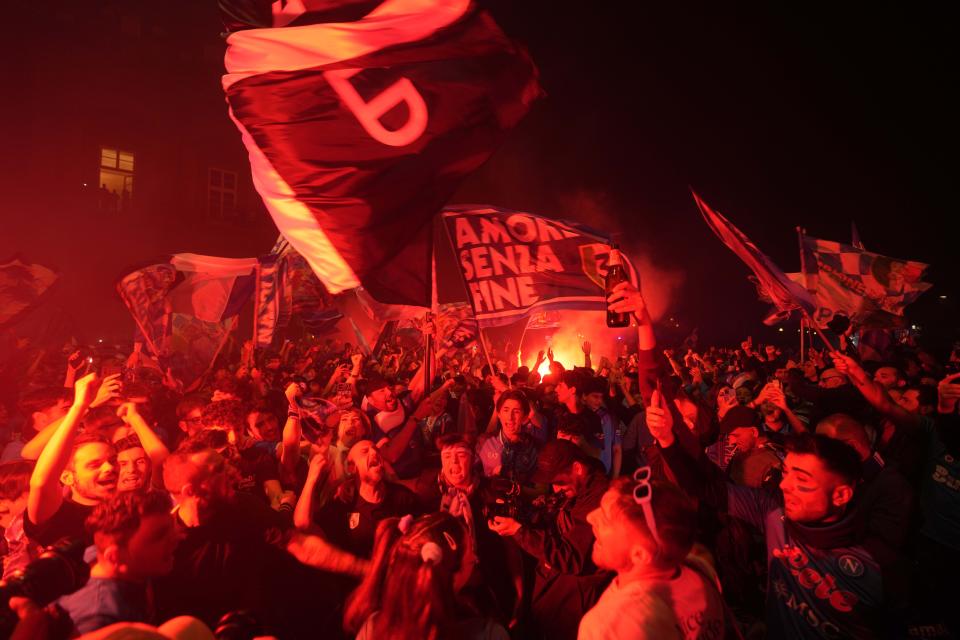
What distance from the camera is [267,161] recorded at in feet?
16.4

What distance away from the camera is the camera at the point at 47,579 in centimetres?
218

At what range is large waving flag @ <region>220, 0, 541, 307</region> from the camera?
500 cm

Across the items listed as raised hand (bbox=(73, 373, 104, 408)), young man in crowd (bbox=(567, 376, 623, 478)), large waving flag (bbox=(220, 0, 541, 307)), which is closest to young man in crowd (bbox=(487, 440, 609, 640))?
young man in crowd (bbox=(567, 376, 623, 478))

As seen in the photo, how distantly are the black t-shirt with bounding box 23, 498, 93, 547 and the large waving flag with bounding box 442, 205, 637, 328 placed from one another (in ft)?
13.5

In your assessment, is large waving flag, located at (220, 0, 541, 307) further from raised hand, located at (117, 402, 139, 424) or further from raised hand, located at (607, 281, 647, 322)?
raised hand, located at (607, 281, 647, 322)

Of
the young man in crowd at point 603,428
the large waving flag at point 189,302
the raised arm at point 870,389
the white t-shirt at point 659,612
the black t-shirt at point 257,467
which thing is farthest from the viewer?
the large waving flag at point 189,302

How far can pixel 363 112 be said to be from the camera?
5.21 m

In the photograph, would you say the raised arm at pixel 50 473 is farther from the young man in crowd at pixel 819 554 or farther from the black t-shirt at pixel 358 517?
the young man in crowd at pixel 819 554

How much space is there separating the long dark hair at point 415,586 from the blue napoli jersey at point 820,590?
167 centimetres

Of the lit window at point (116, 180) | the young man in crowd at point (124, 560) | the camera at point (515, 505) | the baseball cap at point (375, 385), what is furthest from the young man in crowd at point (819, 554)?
the lit window at point (116, 180)

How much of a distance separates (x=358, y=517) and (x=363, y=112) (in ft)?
10.5

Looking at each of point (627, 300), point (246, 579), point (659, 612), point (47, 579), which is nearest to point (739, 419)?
point (627, 300)

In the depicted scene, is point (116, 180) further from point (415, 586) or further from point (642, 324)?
point (415, 586)

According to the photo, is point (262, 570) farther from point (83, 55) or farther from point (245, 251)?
point (83, 55)
